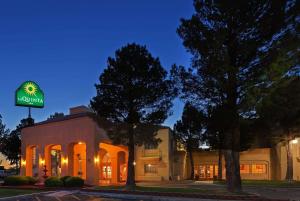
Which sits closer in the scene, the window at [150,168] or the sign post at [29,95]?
the sign post at [29,95]

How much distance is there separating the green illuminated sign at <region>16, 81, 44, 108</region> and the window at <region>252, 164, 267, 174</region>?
25.6 meters

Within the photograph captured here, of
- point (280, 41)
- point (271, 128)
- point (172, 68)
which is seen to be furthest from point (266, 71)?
point (271, 128)

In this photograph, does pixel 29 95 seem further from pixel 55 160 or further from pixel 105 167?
pixel 105 167

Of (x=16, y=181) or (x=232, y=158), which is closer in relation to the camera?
(x=232, y=158)

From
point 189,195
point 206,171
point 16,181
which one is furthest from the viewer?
point 206,171

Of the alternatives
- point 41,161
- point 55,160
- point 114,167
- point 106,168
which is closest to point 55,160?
point 55,160

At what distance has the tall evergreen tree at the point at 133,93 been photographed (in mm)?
34156

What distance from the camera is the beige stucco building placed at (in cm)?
4472

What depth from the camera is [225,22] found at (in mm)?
27969

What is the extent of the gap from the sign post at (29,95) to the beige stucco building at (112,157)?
9.36 ft

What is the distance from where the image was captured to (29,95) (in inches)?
1793

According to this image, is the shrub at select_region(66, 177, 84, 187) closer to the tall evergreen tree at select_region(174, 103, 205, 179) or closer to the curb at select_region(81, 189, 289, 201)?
the curb at select_region(81, 189, 289, 201)

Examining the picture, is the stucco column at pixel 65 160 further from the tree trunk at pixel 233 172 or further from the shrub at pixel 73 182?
the tree trunk at pixel 233 172

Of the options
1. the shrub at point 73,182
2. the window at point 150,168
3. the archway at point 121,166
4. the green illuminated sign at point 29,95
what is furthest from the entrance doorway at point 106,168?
the shrub at point 73,182
